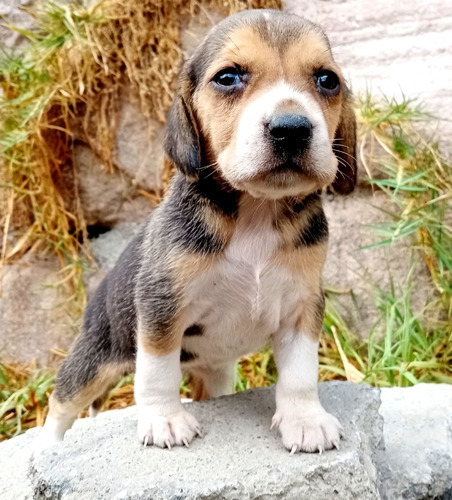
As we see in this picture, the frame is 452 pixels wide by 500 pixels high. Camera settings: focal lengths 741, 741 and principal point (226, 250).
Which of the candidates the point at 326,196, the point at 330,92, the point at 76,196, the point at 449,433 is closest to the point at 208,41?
the point at 330,92

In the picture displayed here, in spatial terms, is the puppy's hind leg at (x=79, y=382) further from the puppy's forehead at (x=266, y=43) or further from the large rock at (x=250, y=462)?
the puppy's forehead at (x=266, y=43)

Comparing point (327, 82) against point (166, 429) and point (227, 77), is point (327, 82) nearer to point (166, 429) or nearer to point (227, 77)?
point (227, 77)

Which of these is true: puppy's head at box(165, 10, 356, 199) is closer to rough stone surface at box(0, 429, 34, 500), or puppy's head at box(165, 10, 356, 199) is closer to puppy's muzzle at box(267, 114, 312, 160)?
puppy's muzzle at box(267, 114, 312, 160)

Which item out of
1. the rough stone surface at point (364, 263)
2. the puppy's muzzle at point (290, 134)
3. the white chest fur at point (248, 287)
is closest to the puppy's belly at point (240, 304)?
the white chest fur at point (248, 287)

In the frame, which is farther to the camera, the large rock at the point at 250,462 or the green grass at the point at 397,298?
the green grass at the point at 397,298

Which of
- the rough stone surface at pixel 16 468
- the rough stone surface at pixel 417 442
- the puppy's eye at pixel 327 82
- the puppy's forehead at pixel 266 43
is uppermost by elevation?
the puppy's forehead at pixel 266 43

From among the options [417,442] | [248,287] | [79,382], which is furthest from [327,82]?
[79,382]

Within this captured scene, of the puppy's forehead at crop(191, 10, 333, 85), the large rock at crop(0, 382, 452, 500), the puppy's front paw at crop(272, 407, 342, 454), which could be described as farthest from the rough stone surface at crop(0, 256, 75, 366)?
the puppy's forehead at crop(191, 10, 333, 85)
